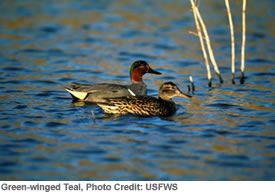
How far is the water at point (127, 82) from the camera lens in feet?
21.9

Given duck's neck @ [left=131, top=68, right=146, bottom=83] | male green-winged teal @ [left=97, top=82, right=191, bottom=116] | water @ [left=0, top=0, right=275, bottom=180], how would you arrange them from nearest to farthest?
1. water @ [left=0, top=0, right=275, bottom=180]
2. male green-winged teal @ [left=97, top=82, right=191, bottom=116]
3. duck's neck @ [left=131, top=68, right=146, bottom=83]

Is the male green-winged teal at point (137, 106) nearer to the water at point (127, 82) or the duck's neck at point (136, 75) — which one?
the water at point (127, 82)

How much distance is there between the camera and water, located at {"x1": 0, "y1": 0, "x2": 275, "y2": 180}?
6664 millimetres

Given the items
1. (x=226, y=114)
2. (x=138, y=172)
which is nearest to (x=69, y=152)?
(x=138, y=172)

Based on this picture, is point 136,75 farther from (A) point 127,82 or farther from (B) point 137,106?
(B) point 137,106

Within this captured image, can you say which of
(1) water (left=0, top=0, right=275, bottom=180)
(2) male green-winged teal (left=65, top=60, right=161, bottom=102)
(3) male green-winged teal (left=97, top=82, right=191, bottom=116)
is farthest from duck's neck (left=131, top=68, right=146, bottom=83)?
(3) male green-winged teal (left=97, top=82, right=191, bottom=116)

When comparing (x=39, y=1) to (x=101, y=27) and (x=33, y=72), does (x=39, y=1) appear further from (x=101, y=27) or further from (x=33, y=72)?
(x=33, y=72)

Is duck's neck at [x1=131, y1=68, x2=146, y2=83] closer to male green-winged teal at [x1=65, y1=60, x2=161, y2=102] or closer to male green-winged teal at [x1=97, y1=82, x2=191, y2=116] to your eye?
male green-winged teal at [x1=65, y1=60, x2=161, y2=102]

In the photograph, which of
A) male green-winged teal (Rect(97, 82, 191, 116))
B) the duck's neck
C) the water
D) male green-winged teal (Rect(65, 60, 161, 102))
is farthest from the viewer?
the duck's neck

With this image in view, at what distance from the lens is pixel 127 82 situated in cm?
1165

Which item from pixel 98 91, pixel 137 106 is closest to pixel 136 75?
pixel 98 91

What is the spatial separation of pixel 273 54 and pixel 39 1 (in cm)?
858

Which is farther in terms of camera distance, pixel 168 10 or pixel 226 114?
pixel 168 10

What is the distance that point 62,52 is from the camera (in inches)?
543
